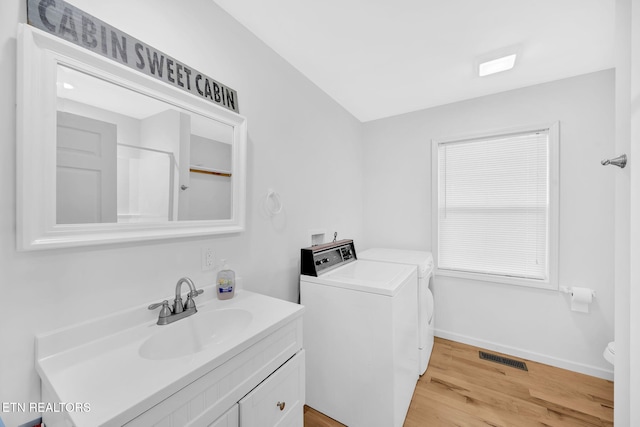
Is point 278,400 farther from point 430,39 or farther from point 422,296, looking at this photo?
point 430,39

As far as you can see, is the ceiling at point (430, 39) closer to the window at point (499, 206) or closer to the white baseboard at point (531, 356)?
the window at point (499, 206)

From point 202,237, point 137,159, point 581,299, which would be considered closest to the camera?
point 137,159

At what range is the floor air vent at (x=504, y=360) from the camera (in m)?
2.16

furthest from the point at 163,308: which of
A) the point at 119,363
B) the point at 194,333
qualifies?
the point at 119,363

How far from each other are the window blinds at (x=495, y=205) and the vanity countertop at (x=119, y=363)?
211 centimetres

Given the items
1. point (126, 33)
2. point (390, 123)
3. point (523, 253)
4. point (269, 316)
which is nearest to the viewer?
point (126, 33)

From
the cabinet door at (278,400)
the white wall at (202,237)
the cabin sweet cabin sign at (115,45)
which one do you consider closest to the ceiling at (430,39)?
the white wall at (202,237)

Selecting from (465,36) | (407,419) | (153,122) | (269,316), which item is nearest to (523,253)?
(407,419)

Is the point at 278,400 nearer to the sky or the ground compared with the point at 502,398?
nearer to the sky

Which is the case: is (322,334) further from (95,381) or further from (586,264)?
(586,264)

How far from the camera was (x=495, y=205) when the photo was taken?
238cm

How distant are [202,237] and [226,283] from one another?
0.89ft

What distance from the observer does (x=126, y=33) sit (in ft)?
3.33

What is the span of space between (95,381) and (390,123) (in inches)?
119
